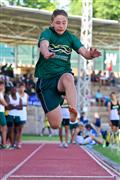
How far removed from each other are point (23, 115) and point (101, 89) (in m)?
25.4

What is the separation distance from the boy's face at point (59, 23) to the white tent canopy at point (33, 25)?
78.8 ft

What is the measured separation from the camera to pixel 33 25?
36750mm

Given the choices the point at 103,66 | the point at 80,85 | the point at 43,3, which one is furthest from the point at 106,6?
the point at 80,85

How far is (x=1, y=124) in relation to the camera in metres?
15.4

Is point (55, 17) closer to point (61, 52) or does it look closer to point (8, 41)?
point (61, 52)

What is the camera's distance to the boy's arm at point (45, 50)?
647 centimetres

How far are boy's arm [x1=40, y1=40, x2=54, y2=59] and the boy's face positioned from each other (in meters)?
0.33

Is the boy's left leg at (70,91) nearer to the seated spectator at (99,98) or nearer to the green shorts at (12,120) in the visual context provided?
the green shorts at (12,120)

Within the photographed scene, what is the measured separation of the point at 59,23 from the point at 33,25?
29.8m

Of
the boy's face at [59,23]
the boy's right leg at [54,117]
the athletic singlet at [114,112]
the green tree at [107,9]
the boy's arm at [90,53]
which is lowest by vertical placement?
the athletic singlet at [114,112]

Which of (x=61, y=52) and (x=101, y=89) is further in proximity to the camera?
(x=101, y=89)

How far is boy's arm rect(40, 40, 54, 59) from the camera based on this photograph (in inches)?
255

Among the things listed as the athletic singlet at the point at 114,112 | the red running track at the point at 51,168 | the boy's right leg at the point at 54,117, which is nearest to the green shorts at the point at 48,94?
the boy's right leg at the point at 54,117

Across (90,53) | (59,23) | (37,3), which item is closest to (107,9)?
(37,3)
